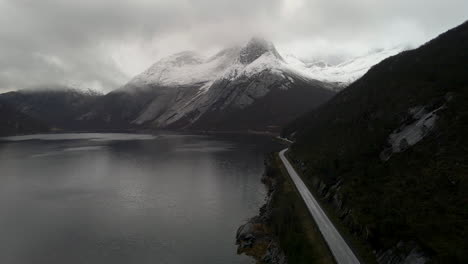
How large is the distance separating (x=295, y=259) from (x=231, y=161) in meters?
79.0

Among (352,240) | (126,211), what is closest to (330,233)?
(352,240)

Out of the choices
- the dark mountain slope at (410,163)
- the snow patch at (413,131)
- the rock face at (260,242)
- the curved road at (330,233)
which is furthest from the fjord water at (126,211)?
the snow patch at (413,131)

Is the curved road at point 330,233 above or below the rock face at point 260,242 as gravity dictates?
Result: above

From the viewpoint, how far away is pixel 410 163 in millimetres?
38719

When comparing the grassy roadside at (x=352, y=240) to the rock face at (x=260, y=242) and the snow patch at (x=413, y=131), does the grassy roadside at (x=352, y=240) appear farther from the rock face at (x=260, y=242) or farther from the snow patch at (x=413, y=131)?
the snow patch at (x=413, y=131)

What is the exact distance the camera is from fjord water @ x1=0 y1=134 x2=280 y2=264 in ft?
139

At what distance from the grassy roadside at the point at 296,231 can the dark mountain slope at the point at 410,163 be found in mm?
4386

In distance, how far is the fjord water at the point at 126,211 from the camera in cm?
4228

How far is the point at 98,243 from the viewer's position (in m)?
45.2

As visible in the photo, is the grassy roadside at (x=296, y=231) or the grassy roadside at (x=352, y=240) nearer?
the grassy roadside at (x=352, y=240)

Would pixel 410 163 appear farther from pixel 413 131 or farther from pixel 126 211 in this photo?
pixel 126 211

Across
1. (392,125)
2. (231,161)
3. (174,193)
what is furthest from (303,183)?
(231,161)

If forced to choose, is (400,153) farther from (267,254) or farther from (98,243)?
(98,243)

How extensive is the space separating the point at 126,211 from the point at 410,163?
4830 centimetres
